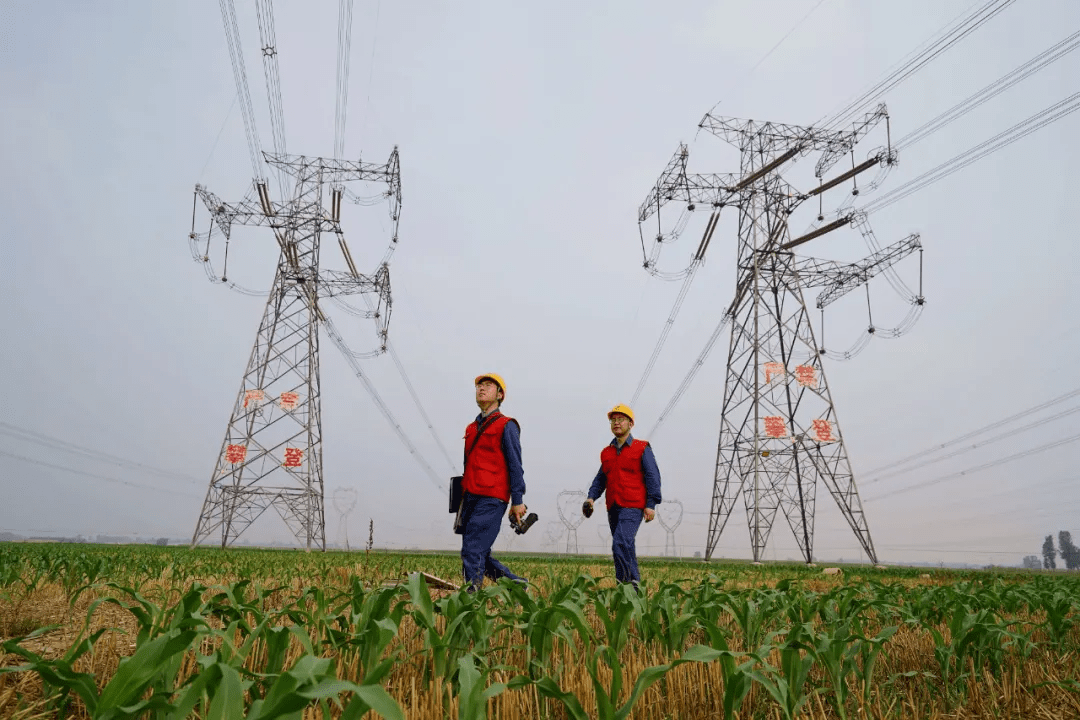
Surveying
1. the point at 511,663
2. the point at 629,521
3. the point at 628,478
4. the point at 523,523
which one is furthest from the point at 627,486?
the point at 511,663

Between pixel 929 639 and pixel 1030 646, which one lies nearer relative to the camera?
pixel 1030 646

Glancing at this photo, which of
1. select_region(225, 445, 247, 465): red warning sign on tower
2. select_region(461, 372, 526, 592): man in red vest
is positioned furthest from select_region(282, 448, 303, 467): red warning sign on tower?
select_region(461, 372, 526, 592): man in red vest

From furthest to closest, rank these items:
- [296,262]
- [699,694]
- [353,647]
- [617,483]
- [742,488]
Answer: [296,262]
[742,488]
[617,483]
[353,647]
[699,694]

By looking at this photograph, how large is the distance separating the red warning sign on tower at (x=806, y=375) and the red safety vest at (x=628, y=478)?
73.8ft

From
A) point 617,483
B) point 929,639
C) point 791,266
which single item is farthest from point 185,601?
point 791,266

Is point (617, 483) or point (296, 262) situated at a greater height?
point (296, 262)

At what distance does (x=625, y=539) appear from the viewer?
24.6 feet

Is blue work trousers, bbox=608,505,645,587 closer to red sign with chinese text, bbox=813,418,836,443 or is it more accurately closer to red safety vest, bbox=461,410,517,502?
red safety vest, bbox=461,410,517,502

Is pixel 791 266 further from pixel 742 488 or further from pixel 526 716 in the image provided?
pixel 526 716

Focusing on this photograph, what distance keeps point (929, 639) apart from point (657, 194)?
2703cm

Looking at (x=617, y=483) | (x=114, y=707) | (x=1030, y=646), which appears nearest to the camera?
(x=114, y=707)

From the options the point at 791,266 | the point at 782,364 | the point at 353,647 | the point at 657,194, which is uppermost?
the point at 657,194

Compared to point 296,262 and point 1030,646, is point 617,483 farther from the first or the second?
point 296,262

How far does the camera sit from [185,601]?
2834mm
